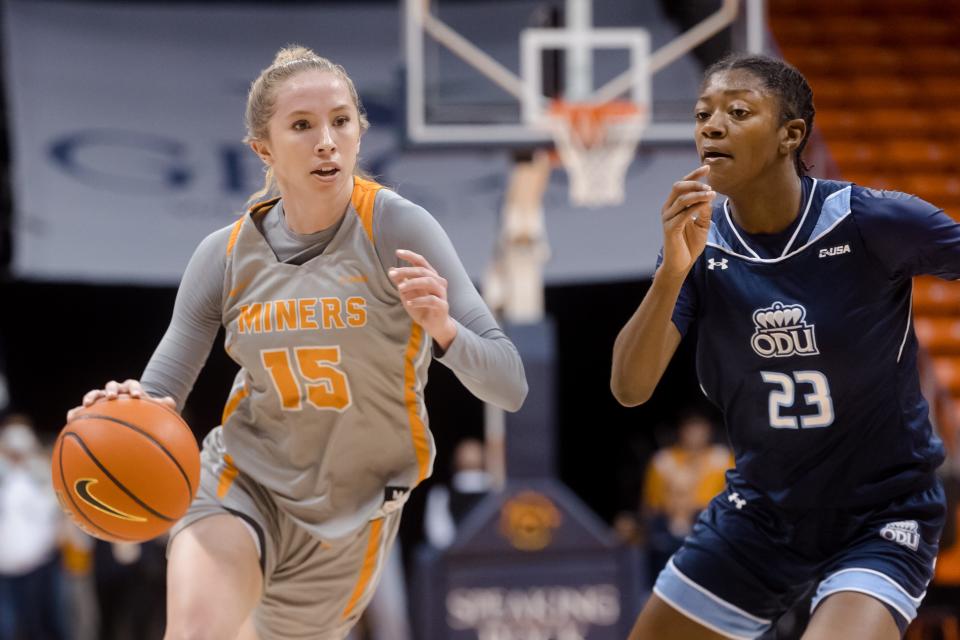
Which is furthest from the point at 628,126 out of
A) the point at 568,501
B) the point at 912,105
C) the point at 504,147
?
the point at 912,105

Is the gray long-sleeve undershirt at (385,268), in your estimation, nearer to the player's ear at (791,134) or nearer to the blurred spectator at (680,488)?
the player's ear at (791,134)

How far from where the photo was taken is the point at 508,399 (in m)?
3.33

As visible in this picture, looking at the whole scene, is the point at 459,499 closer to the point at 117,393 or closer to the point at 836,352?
the point at 117,393

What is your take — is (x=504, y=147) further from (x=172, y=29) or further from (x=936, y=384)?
(x=172, y=29)

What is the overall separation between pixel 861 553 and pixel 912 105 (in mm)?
12045

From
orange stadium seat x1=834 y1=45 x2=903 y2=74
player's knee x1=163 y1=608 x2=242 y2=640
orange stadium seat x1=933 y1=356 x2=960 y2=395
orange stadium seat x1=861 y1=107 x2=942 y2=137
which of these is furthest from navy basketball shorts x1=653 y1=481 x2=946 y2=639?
orange stadium seat x1=834 y1=45 x2=903 y2=74

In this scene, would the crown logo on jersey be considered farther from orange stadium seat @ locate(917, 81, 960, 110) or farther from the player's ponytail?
orange stadium seat @ locate(917, 81, 960, 110)

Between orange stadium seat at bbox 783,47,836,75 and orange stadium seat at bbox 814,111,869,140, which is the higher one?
orange stadium seat at bbox 783,47,836,75

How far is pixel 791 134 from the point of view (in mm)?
3420

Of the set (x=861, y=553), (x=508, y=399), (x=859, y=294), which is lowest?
(x=861, y=553)

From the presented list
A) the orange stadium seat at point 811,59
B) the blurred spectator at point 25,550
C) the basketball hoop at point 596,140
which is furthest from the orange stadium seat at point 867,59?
the blurred spectator at point 25,550

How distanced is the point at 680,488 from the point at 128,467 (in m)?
5.99

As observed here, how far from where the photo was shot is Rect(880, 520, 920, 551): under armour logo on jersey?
3264 mm

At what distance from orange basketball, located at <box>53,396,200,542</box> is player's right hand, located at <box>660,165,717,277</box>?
1.32 m
